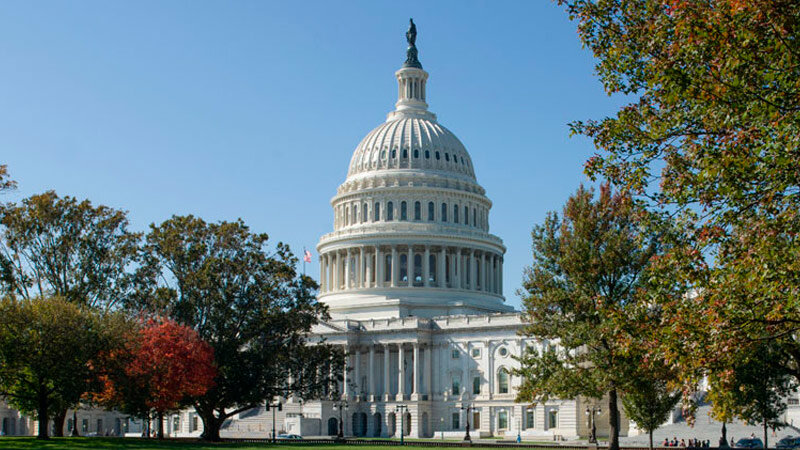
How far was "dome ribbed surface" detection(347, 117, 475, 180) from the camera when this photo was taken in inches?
5866

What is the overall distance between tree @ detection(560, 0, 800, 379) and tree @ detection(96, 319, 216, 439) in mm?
45970

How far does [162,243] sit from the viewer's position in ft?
249

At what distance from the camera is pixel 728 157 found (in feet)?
79.6

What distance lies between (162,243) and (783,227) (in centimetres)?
5834

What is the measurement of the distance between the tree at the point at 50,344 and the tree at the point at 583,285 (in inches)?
1091

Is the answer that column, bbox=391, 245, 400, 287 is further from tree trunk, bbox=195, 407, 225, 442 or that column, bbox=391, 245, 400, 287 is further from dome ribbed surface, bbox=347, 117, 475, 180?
tree trunk, bbox=195, 407, 225, 442

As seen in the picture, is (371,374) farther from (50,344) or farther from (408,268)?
(50,344)

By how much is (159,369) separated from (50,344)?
29.4ft

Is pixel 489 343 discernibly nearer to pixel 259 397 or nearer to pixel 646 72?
pixel 259 397

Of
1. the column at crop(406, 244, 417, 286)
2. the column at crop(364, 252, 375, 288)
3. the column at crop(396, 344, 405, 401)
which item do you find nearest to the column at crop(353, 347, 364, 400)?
the column at crop(396, 344, 405, 401)

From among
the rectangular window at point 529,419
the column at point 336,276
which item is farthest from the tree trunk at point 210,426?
the column at point 336,276

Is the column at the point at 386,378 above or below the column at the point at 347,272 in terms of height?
below

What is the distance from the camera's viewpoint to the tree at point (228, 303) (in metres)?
75.2

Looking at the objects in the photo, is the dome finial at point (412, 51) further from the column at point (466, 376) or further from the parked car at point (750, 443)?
the parked car at point (750, 443)
